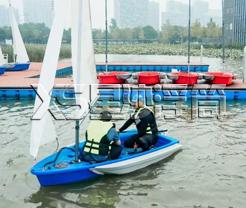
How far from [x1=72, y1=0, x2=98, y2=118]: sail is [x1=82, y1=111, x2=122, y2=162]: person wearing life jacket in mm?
469

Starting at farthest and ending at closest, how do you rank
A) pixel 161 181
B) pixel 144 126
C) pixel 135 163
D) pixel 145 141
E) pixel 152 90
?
pixel 152 90
pixel 144 126
pixel 145 141
pixel 135 163
pixel 161 181

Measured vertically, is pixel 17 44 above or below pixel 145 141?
above

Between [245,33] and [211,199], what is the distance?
66.8 metres

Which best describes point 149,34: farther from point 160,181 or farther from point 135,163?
point 160,181

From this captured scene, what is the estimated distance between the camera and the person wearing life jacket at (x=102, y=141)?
830 centimetres

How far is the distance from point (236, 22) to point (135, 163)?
70.6 m

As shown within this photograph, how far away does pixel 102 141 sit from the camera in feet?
27.4

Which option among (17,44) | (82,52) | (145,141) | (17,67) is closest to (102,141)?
(145,141)

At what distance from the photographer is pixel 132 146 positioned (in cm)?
1000

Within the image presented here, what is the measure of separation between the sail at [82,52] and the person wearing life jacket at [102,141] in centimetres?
47

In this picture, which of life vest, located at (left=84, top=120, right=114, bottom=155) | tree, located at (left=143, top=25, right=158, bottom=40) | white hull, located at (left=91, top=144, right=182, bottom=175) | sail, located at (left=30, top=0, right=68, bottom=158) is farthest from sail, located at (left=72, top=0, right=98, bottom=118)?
tree, located at (left=143, top=25, right=158, bottom=40)

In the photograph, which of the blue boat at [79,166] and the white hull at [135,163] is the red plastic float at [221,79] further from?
the blue boat at [79,166]

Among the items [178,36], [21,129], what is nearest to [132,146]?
[21,129]

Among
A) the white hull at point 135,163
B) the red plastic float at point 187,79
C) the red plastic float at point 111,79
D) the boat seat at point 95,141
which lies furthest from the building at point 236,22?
the boat seat at point 95,141
